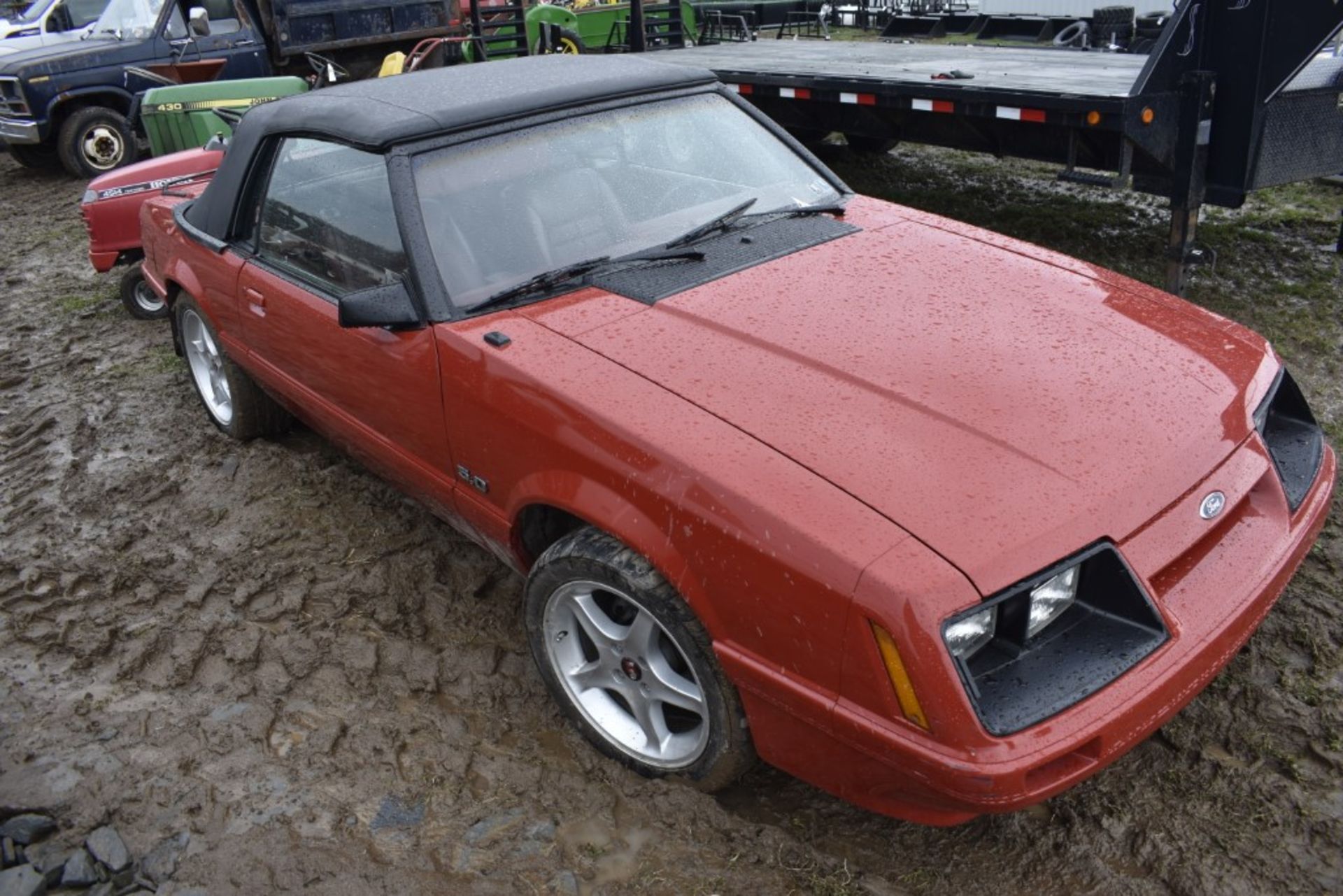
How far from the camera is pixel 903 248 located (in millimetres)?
3314

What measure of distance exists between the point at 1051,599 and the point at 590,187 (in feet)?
6.05

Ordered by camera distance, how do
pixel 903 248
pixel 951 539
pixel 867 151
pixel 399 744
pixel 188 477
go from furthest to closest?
1. pixel 867 151
2. pixel 188 477
3. pixel 903 248
4. pixel 399 744
5. pixel 951 539

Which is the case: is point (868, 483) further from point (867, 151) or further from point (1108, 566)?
point (867, 151)

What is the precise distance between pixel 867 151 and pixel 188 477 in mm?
6528

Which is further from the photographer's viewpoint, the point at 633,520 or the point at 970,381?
the point at 970,381

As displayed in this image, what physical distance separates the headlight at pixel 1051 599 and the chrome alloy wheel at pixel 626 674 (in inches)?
30.5

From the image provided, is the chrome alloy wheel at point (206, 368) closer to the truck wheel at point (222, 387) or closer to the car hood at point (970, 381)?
the truck wheel at point (222, 387)

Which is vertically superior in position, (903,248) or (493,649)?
(903,248)

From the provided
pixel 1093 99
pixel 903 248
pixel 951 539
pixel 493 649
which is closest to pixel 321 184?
pixel 493 649

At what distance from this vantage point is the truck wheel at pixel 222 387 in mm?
4469

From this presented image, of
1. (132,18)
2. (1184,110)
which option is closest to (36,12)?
(132,18)

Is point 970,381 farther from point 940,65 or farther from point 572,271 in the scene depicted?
point 940,65

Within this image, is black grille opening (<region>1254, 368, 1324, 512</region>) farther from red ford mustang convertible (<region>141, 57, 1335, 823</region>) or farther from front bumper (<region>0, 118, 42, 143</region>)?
front bumper (<region>0, 118, 42, 143</region>)

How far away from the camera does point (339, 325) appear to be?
325cm
